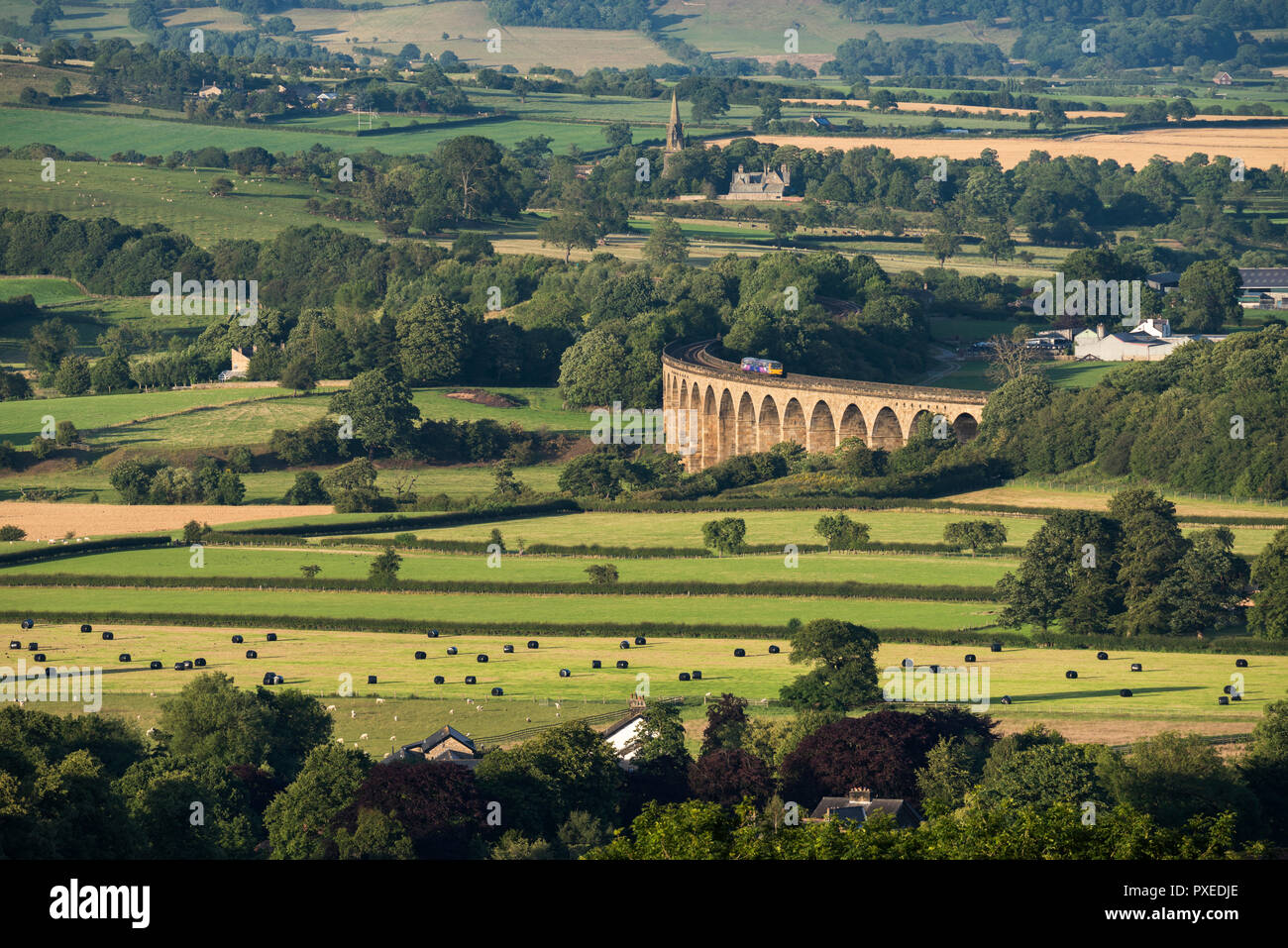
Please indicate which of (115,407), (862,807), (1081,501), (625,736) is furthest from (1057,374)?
(862,807)

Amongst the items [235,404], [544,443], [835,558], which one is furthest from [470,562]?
[235,404]

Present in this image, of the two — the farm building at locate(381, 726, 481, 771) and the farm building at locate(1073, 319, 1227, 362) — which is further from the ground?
the farm building at locate(1073, 319, 1227, 362)

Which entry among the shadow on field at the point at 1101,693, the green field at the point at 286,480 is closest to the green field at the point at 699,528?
the green field at the point at 286,480

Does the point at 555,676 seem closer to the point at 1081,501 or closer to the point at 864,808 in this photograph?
the point at 864,808

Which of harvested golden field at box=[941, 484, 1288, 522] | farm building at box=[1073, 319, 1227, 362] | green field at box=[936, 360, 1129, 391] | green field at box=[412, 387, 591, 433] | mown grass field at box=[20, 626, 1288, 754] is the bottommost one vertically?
mown grass field at box=[20, 626, 1288, 754]

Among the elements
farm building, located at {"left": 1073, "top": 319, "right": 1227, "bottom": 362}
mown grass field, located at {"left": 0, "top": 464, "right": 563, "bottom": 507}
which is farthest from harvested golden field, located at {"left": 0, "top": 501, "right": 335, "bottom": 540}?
farm building, located at {"left": 1073, "top": 319, "right": 1227, "bottom": 362}

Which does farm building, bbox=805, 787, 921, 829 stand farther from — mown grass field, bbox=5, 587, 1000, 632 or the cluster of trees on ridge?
mown grass field, bbox=5, 587, 1000, 632

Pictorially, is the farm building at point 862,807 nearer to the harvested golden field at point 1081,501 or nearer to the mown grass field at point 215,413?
the harvested golden field at point 1081,501
